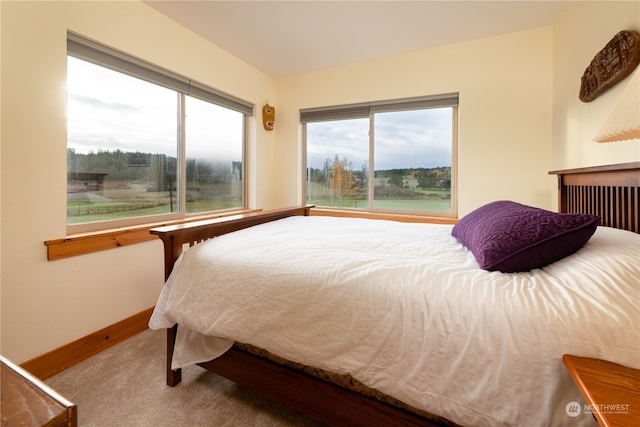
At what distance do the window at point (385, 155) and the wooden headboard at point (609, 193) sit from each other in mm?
1417

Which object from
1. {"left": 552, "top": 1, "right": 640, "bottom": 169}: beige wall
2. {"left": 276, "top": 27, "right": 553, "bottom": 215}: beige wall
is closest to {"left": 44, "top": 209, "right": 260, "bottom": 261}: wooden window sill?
{"left": 276, "top": 27, "right": 553, "bottom": 215}: beige wall

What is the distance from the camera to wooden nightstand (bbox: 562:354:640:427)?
1.57 ft

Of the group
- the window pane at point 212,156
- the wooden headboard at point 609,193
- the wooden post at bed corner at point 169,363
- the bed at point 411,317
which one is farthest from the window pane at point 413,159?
Answer: the wooden post at bed corner at point 169,363

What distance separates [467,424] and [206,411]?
1.13 metres

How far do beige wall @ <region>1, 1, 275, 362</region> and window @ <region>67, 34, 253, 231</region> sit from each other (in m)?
0.17

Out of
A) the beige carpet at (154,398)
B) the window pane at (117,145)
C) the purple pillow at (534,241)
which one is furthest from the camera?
the window pane at (117,145)

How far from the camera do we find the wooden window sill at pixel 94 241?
164 centimetres

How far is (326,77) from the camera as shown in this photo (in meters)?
3.39

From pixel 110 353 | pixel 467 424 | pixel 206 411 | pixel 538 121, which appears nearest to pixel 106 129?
pixel 110 353

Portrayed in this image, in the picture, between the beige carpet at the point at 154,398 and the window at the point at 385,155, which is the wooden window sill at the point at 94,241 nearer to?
the beige carpet at the point at 154,398

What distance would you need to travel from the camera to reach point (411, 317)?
830 mm

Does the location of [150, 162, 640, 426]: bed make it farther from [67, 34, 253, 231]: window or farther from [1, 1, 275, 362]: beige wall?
[67, 34, 253, 231]: window

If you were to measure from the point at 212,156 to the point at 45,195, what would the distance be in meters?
1.61

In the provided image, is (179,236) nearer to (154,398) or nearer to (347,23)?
(154,398)
